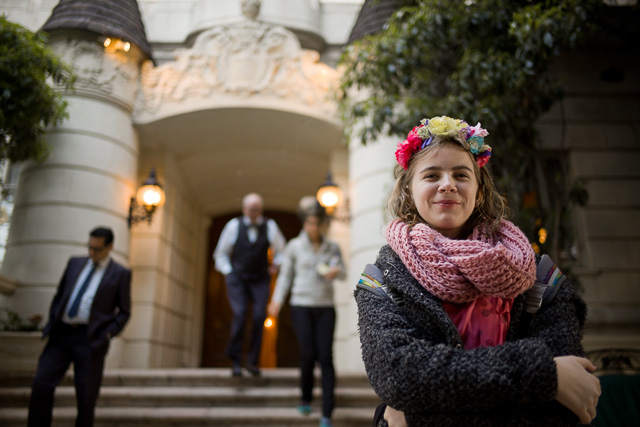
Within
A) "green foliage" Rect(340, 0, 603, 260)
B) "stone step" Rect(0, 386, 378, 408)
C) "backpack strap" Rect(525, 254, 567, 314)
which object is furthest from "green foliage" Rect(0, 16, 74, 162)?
"backpack strap" Rect(525, 254, 567, 314)

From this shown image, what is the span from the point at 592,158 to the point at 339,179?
4.07m

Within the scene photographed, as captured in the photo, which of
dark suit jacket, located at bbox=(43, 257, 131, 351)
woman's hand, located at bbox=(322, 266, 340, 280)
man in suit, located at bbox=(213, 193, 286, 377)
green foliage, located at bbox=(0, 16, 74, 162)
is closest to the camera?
dark suit jacket, located at bbox=(43, 257, 131, 351)

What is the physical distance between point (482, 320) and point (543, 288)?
21 centimetres

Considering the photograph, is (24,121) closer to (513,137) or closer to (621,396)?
(513,137)

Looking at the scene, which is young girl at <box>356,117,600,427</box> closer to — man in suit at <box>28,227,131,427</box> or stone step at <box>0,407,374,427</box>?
man in suit at <box>28,227,131,427</box>

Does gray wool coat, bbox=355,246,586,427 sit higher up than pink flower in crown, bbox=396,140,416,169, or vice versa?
pink flower in crown, bbox=396,140,416,169

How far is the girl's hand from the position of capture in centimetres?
129

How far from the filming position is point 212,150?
940 centimetres

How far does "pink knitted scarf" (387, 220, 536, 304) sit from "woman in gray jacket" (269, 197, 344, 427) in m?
3.44

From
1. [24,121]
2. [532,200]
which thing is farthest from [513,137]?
[24,121]

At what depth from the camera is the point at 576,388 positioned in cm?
118

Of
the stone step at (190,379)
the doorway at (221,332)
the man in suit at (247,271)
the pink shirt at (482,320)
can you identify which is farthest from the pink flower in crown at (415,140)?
the doorway at (221,332)

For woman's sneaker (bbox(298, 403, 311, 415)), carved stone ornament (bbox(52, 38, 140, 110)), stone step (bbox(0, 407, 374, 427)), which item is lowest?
stone step (bbox(0, 407, 374, 427))

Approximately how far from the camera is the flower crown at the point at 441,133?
1.52 metres
